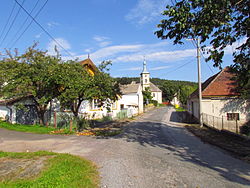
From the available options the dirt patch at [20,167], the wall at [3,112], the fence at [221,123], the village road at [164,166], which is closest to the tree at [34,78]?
the village road at [164,166]

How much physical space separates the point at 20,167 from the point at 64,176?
5.82 ft

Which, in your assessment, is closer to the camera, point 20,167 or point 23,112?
point 20,167

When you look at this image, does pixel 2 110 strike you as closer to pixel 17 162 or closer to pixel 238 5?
pixel 17 162

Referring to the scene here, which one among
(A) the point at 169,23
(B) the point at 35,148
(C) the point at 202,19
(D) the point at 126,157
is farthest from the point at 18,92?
(C) the point at 202,19

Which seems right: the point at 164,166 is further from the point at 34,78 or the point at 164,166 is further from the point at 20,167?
the point at 34,78

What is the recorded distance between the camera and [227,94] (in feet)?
53.4

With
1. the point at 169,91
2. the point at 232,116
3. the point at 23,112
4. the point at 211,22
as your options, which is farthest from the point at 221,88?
the point at 169,91

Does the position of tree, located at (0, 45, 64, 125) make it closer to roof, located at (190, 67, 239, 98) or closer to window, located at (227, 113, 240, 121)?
roof, located at (190, 67, 239, 98)

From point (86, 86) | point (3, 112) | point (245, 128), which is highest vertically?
point (86, 86)

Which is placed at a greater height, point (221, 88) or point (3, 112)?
point (221, 88)

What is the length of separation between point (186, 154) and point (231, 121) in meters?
10.6

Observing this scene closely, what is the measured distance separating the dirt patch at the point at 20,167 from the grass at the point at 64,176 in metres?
0.20

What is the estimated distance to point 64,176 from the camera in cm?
470

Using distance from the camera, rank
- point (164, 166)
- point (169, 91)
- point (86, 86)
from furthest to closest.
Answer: point (169, 91)
point (86, 86)
point (164, 166)
